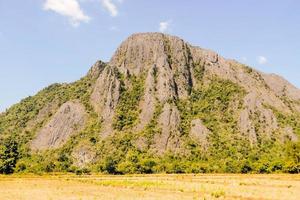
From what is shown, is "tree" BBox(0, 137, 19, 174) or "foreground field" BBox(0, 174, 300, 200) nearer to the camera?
"foreground field" BBox(0, 174, 300, 200)

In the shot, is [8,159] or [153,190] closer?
[153,190]

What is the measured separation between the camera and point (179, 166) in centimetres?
13988

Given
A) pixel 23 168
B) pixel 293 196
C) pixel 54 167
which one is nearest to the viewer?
pixel 293 196

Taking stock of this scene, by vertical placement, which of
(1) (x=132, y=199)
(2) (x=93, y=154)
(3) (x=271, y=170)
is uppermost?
(2) (x=93, y=154)

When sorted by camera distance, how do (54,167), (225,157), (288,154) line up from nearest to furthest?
(288,154) < (54,167) < (225,157)

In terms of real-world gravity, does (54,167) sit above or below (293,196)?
above

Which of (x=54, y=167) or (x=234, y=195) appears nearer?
(x=234, y=195)

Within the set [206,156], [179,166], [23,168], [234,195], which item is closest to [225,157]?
[206,156]

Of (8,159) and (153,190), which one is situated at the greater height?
(8,159)

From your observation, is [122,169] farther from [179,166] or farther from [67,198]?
[67,198]

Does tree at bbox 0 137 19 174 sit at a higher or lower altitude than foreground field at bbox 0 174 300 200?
higher

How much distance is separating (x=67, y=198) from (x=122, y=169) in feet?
291

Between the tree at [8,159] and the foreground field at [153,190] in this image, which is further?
the tree at [8,159]

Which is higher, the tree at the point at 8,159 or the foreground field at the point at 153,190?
the tree at the point at 8,159
